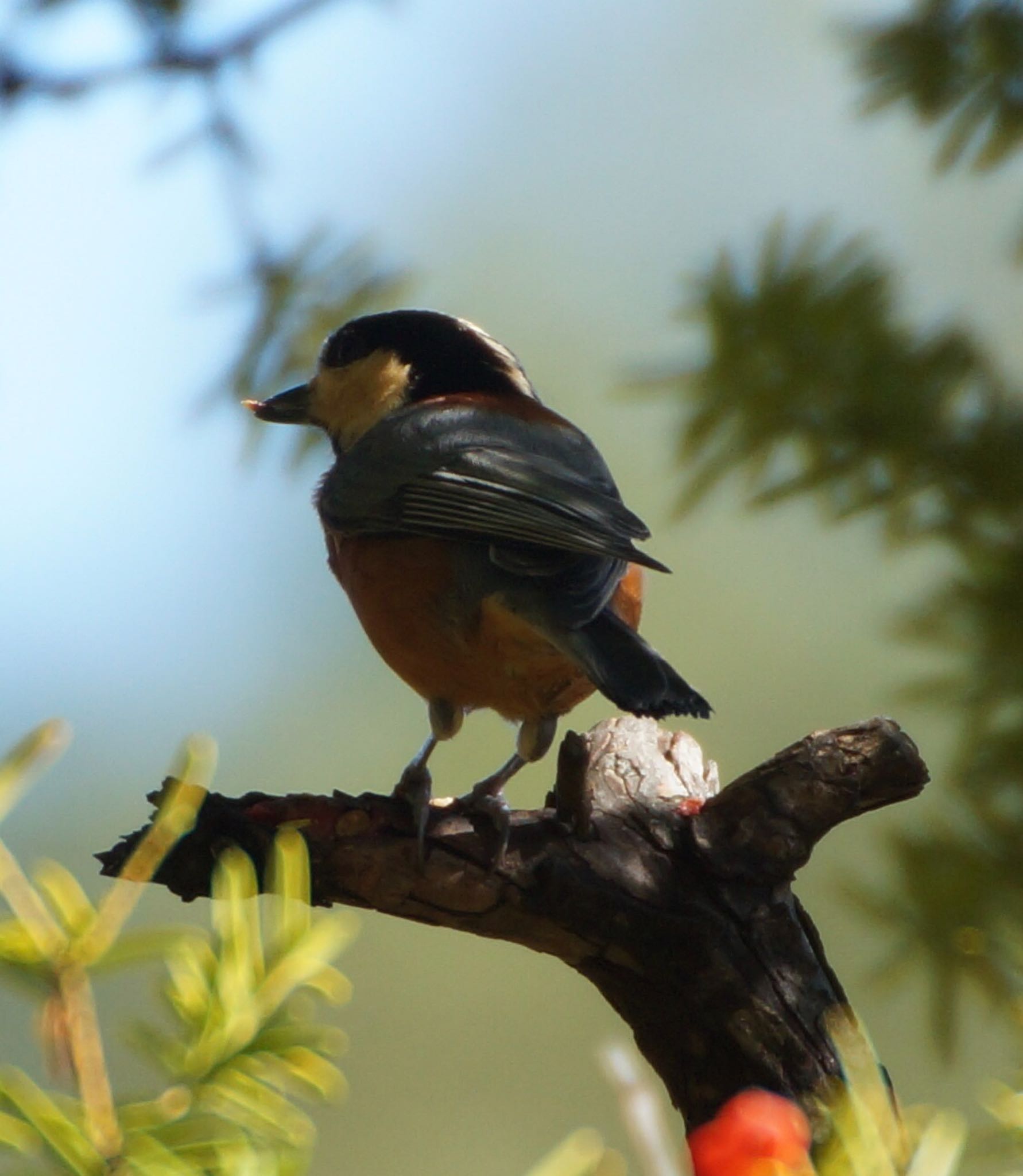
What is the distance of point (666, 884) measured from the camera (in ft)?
5.12

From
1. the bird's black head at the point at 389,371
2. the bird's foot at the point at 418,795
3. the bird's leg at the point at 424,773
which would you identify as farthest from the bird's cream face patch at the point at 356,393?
the bird's foot at the point at 418,795

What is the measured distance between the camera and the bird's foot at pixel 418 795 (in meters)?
1.62

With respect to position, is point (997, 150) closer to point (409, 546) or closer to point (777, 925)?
point (777, 925)

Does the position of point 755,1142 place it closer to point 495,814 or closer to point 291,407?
point 495,814

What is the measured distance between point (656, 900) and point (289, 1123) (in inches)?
42.0

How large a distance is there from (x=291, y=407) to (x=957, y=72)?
1878 millimetres

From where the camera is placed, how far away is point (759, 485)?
1.72 meters

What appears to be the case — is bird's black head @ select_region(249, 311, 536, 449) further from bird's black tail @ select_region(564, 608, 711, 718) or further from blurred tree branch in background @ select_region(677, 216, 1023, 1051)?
blurred tree branch in background @ select_region(677, 216, 1023, 1051)

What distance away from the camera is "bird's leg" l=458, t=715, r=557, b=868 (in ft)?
5.67

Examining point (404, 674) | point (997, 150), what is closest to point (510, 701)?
point (404, 674)

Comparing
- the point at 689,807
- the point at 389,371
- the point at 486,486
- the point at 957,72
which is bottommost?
the point at 689,807

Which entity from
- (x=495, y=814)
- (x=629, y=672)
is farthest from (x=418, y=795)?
(x=629, y=672)

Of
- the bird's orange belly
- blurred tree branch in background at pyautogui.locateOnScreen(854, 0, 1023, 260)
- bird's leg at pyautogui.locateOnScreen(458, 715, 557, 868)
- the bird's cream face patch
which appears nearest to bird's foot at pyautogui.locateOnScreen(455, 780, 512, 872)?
bird's leg at pyautogui.locateOnScreen(458, 715, 557, 868)

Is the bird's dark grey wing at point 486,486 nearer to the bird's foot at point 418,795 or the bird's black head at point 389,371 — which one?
the bird's black head at point 389,371
